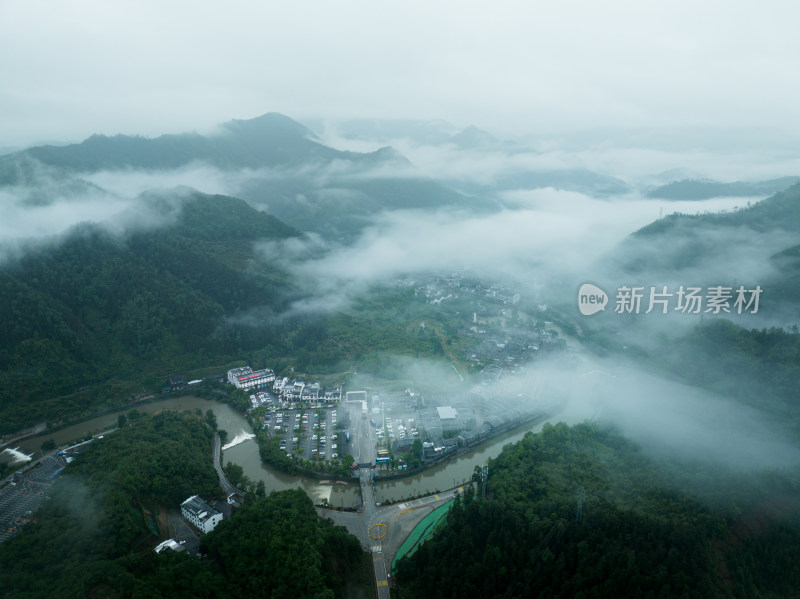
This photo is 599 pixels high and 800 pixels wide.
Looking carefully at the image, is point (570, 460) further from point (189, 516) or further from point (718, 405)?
point (189, 516)

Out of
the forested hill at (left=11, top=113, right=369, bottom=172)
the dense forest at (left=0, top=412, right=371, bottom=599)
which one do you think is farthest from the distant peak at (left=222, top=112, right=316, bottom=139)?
the dense forest at (left=0, top=412, right=371, bottom=599)

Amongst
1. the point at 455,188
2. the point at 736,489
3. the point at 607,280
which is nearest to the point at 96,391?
the point at 736,489

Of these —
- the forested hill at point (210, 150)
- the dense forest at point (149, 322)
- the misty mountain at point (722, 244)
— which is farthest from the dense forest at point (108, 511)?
the forested hill at point (210, 150)

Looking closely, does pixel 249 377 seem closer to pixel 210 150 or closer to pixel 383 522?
pixel 383 522

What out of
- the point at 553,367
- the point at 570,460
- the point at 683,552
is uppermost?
the point at 683,552

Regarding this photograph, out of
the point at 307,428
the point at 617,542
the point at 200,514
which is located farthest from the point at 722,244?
the point at 200,514

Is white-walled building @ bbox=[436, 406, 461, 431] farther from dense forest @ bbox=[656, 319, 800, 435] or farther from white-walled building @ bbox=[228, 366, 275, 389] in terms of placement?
dense forest @ bbox=[656, 319, 800, 435]

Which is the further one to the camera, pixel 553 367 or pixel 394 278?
pixel 394 278
